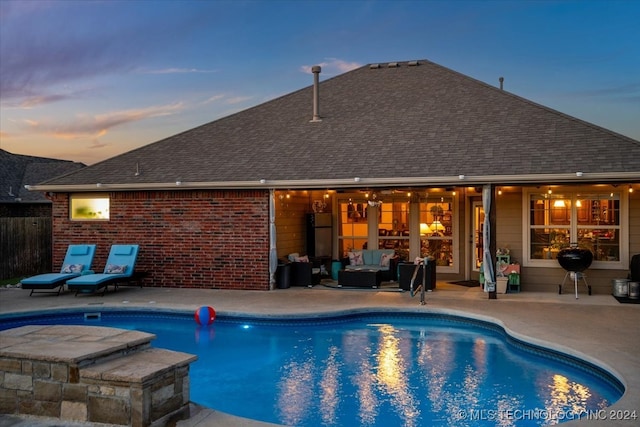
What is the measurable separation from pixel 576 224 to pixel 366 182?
4685mm

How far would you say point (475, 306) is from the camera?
10.9 m

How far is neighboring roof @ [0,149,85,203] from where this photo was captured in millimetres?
23656

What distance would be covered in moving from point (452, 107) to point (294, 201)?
15.4 ft

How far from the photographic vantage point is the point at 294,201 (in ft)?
50.1

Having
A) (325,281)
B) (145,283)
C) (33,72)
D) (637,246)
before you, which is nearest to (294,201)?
(325,281)

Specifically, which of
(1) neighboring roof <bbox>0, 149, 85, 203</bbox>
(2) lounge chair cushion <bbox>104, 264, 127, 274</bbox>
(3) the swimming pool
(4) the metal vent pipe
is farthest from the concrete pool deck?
(1) neighboring roof <bbox>0, 149, 85, 203</bbox>

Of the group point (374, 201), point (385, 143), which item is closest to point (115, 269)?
point (374, 201)

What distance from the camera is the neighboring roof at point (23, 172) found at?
77.6ft

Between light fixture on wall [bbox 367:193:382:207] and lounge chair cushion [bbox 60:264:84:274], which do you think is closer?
lounge chair cushion [bbox 60:264:84:274]

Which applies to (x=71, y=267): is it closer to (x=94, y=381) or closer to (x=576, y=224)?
(x=94, y=381)

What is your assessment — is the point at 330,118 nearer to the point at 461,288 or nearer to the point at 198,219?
the point at 198,219

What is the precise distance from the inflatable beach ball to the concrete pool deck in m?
0.40

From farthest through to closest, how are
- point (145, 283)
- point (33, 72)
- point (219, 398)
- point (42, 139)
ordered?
point (42, 139), point (33, 72), point (145, 283), point (219, 398)

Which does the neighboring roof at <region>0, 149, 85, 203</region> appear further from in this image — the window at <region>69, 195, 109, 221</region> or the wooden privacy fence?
the window at <region>69, 195, 109, 221</region>
